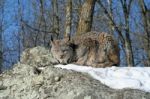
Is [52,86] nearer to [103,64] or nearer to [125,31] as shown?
[103,64]

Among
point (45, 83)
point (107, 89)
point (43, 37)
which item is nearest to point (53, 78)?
point (45, 83)

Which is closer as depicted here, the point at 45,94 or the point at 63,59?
the point at 45,94

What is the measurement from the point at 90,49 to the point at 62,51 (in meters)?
0.56

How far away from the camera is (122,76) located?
23.5 ft

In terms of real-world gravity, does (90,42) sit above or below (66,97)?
above

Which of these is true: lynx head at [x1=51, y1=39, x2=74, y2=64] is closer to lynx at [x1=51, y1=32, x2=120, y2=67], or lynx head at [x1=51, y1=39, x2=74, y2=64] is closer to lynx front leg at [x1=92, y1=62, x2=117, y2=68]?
lynx at [x1=51, y1=32, x2=120, y2=67]

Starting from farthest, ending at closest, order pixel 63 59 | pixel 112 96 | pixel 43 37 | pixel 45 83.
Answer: pixel 43 37 → pixel 63 59 → pixel 45 83 → pixel 112 96

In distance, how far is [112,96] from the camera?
6500 millimetres

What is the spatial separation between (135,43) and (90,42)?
20.5 meters

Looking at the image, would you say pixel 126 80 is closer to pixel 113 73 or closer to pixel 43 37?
pixel 113 73

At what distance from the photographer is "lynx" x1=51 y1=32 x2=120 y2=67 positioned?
9102 mm

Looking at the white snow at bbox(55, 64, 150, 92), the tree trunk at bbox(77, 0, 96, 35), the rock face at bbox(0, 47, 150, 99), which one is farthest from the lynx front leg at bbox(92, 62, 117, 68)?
the tree trunk at bbox(77, 0, 96, 35)

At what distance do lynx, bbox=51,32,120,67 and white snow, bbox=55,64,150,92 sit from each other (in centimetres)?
132

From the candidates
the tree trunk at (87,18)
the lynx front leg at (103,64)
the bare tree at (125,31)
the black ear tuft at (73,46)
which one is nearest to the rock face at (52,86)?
the lynx front leg at (103,64)
